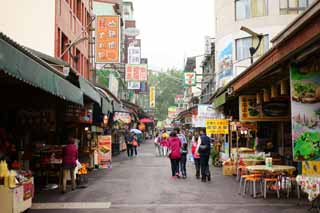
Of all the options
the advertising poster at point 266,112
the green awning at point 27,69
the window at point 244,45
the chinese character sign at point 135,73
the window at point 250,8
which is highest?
the window at point 250,8

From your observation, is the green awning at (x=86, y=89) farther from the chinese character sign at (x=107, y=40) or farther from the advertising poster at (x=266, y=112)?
the chinese character sign at (x=107, y=40)

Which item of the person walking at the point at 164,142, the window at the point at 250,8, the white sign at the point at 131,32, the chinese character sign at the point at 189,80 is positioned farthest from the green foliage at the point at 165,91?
the person walking at the point at 164,142

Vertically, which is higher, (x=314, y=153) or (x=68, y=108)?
(x=68, y=108)

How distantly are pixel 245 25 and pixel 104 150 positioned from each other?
749 inches

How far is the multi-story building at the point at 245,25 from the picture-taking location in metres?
33.7

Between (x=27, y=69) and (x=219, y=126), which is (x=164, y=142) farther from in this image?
(x=27, y=69)

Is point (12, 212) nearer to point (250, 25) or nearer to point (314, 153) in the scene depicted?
point (314, 153)

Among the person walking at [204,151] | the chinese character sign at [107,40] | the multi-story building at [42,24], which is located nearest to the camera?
the person walking at [204,151]

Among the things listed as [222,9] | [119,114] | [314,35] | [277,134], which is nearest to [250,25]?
[222,9]

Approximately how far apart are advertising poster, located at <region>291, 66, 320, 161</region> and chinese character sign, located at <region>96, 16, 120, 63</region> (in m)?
16.8

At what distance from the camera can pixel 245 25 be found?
35.4 metres

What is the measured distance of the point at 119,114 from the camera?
2798cm

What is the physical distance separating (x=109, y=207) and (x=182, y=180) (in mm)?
5900

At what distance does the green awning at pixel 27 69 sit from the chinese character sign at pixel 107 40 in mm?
15145
